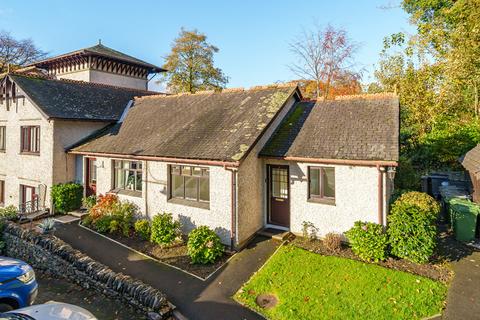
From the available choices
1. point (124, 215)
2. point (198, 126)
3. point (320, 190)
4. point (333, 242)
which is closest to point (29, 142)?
point (124, 215)

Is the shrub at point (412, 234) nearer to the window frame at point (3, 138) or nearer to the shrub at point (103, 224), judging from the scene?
the shrub at point (103, 224)

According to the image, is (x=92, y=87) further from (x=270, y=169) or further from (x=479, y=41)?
(x=479, y=41)

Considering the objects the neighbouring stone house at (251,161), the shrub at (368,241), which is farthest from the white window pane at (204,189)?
the shrub at (368,241)

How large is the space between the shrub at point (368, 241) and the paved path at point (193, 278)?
2847 millimetres

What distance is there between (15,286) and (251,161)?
8.00m

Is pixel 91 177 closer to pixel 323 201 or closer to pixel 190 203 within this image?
pixel 190 203

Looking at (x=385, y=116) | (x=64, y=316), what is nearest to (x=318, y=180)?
(x=385, y=116)

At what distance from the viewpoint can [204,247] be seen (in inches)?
396

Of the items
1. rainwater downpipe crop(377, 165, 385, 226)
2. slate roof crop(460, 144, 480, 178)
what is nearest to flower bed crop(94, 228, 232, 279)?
rainwater downpipe crop(377, 165, 385, 226)

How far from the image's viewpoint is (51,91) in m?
18.1

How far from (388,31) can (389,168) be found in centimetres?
2076

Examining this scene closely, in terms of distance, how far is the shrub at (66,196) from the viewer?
15609 mm

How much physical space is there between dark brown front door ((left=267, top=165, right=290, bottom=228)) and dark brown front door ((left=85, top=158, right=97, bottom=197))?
10085 mm

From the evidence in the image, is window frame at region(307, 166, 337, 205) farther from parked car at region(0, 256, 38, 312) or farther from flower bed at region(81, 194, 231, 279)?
parked car at region(0, 256, 38, 312)
